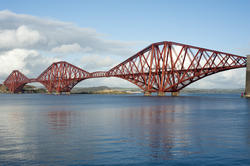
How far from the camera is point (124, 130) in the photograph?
20547 mm

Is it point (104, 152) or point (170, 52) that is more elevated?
point (170, 52)

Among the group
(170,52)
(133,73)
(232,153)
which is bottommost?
(232,153)

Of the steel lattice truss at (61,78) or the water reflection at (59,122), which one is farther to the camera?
the steel lattice truss at (61,78)

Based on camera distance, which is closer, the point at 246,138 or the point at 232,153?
the point at 232,153

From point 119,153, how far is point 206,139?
6.27m

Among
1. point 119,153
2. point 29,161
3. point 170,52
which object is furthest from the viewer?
point 170,52

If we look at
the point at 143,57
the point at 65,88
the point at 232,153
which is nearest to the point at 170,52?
the point at 143,57

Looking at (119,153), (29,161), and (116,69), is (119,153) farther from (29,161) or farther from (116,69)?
(116,69)

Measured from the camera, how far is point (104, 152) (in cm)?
1357

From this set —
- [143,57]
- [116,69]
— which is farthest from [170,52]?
[116,69]

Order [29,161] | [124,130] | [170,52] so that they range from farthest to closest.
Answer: [170,52], [124,130], [29,161]

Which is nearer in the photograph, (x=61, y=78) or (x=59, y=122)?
(x=59, y=122)

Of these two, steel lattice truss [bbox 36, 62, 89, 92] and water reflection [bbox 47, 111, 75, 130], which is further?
steel lattice truss [bbox 36, 62, 89, 92]

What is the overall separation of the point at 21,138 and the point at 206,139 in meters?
11.1
